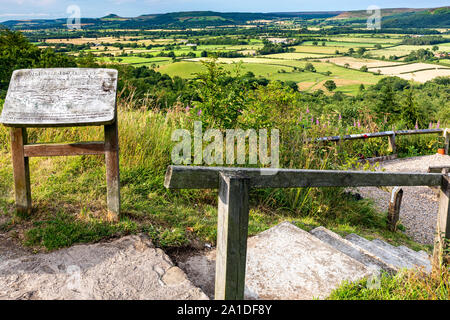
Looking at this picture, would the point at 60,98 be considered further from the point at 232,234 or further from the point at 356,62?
the point at 356,62

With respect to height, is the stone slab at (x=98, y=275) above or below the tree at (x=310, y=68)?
below

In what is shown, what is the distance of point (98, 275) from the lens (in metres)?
2.91

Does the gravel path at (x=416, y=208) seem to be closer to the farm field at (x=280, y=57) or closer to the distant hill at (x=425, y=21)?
the farm field at (x=280, y=57)

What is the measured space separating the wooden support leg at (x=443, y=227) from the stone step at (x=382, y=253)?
64 centimetres

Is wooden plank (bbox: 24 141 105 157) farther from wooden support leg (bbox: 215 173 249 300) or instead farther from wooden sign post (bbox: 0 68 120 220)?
wooden support leg (bbox: 215 173 249 300)

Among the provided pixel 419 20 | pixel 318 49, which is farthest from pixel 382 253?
pixel 419 20

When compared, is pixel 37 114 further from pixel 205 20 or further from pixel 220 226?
pixel 205 20

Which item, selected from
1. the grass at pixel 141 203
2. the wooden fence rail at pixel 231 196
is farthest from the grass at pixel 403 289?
the grass at pixel 141 203

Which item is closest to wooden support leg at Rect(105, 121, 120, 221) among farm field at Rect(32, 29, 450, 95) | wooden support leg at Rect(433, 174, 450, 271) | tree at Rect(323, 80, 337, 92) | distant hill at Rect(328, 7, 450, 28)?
wooden support leg at Rect(433, 174, 450, 271)

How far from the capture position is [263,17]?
11388cm

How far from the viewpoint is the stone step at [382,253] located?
3.83 m

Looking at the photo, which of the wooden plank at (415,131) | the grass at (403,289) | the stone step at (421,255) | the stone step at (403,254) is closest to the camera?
the grass at (403,289)
